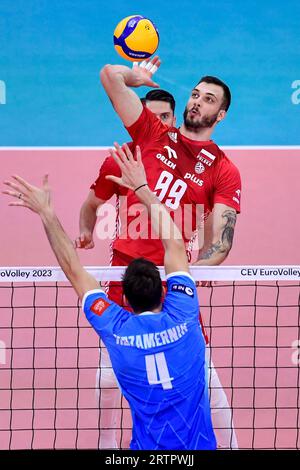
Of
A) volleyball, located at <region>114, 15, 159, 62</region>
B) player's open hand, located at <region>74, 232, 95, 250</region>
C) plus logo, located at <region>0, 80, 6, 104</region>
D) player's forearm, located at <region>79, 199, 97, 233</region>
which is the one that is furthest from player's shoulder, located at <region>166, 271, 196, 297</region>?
plus logo, located at <region>0, 80, 6, 104</region>

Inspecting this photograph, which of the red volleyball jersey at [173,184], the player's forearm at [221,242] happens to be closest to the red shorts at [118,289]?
the red volleyball jersey at [173,184]

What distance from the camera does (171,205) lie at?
664cm

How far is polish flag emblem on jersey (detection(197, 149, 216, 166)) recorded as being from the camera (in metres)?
6.84

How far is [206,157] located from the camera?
22.5 ft

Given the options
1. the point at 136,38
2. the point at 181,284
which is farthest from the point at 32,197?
the point at 136,38

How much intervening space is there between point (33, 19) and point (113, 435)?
682 centimetres

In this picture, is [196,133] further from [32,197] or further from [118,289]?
[32,197]

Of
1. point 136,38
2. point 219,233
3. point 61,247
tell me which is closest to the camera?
point 61,247

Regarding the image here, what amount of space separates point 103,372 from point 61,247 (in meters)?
1.75

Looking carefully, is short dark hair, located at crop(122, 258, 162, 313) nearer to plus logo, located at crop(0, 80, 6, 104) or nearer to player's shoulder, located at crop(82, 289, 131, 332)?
player's shoulder, located at crop(82, 289, 131, 332)

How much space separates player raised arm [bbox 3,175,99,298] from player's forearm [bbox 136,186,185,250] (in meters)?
0.46

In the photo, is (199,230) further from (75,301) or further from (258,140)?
(258,140)

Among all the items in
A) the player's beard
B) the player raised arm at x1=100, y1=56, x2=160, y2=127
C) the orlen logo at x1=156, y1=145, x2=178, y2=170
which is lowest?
the orlen logo at x1=156, y1=145, x2=178, y2=170

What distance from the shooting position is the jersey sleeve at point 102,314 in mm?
4875
